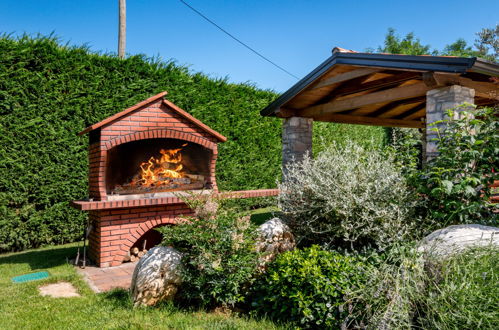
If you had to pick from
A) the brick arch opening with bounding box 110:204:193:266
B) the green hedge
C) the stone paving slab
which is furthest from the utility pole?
the stone paving slab

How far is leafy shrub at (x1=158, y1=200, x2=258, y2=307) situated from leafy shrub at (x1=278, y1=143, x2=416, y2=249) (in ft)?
3.19

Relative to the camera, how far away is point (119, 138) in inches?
192

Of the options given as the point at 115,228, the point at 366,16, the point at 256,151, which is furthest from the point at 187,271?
the point at 366,16

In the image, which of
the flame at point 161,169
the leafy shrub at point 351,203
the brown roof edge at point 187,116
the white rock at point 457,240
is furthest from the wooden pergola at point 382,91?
the flame at point 161,169

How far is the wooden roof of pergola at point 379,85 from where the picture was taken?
450 cm

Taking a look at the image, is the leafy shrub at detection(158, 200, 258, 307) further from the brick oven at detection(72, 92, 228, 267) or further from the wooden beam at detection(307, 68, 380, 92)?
the wooden beam at detection(307, 68, 380, 92)

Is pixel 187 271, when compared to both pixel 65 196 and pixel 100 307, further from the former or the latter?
pixel 65 196

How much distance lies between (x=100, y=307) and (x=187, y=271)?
3.09 ft

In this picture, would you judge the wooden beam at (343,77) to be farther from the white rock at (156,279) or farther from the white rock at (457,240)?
the white rock at (156,279)

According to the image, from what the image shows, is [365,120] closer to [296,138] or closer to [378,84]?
[296,138]

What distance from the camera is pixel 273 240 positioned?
3.96 m

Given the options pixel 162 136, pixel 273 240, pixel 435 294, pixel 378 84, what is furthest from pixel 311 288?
pixel 378 84

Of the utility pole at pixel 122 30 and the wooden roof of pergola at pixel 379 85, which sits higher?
the utility pole at pixel 122 30

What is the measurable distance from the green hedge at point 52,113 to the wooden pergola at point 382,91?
2.47 m
